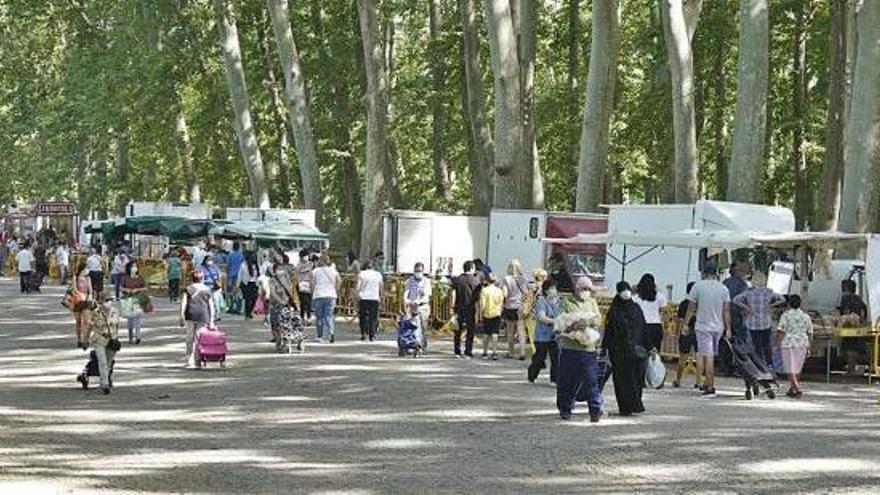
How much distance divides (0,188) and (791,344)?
235 ft

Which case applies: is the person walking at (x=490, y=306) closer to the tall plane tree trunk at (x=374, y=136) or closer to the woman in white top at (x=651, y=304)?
the woman in white top at (x=651, y=304)

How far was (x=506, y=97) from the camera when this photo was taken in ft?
110

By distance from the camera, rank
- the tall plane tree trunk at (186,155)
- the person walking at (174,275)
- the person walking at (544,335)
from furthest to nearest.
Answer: the tall plane tree trunk at (186,155), the person walking at (174,275), the person walking at (544,335)

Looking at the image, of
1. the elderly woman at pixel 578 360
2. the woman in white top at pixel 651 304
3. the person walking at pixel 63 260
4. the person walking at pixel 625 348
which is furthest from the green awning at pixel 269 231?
the elderly woman at pixel 578 360

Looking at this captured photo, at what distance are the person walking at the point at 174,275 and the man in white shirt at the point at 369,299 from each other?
14849mm

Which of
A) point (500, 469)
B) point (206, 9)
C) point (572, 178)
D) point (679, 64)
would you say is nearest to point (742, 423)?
point (500, 469)

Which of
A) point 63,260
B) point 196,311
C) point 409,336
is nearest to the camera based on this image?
point 196,311

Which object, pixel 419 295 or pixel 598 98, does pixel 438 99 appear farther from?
pixel 419 295

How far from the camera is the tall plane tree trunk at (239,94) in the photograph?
48.8 metres

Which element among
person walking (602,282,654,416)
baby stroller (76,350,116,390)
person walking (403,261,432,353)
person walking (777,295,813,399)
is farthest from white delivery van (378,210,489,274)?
person walking (602,282,654,416)

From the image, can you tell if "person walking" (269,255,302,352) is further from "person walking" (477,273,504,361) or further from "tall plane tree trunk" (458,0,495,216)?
"tall plane tree trunk" (458,0,495,216)

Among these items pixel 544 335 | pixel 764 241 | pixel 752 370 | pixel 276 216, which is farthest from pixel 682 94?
pixel 752 370

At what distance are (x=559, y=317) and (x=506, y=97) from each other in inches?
690

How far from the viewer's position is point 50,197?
81.2 metres
